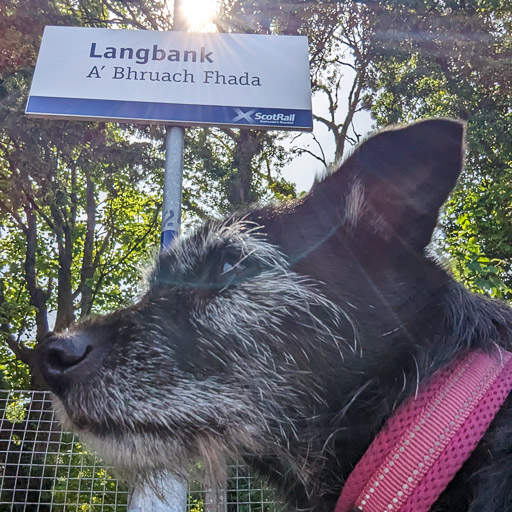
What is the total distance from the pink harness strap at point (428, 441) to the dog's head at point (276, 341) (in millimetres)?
249

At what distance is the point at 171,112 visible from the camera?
4258 mm

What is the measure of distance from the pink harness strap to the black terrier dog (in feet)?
0.43

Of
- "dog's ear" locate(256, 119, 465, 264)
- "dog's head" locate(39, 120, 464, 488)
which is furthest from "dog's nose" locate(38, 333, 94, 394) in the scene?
"dog's ear" locate(256, 119, 465, 264)

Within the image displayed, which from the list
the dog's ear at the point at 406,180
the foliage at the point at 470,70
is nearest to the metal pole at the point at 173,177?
the dog's ear at the point at 406,180

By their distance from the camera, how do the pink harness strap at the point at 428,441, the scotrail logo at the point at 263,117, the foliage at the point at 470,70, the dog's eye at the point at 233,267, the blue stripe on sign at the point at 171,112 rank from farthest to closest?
1. the foliage at the point at 470,70
2. the scotrail logo at the point at 263,117
3. the blue stripe on sign at the point at 171,112
4. the dog's eye at the point at 233,267
5. the pink harness strap at the point at 428,441

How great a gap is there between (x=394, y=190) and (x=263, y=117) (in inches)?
107

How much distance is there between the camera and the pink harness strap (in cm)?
130

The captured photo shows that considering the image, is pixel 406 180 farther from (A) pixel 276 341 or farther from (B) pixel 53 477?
(B) pixel 53 477

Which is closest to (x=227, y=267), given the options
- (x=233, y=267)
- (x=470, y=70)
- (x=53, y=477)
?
(x=233, y=267)

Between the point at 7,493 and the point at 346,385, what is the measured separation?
18.1ft

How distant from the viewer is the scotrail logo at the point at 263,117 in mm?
4301

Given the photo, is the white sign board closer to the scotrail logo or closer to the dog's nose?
the scotrail logo

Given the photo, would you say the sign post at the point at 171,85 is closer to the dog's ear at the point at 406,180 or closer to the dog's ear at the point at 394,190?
the dog's ear at the point at 394,190

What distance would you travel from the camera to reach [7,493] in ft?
18.2
